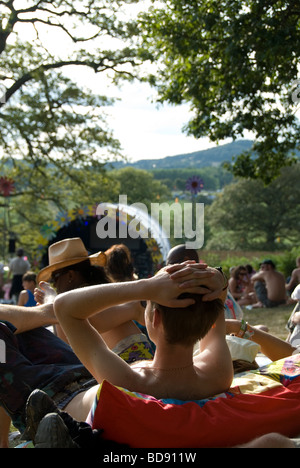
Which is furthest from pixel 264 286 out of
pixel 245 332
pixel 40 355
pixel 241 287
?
pixel 40 355

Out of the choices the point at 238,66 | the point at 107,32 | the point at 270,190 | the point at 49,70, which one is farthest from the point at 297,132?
the point at 270,190

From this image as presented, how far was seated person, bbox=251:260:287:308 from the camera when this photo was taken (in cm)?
1099

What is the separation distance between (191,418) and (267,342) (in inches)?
50.3

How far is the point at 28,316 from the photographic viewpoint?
2350 millimetres

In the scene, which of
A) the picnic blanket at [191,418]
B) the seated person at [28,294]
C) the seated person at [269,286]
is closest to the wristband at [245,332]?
the picnic blanket at [191,418]

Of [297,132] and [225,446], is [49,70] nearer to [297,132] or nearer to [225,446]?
[297,132]

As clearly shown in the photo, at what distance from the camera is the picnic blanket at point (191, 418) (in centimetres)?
161

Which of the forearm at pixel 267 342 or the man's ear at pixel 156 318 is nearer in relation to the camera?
the man's ear at pixel 156 318

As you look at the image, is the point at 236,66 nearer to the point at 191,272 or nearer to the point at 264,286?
the point at 264,286

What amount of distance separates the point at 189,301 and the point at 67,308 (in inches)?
16.0

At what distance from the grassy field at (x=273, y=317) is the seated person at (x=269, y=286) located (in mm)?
195

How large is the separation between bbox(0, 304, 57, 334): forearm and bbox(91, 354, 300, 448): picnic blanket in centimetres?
78

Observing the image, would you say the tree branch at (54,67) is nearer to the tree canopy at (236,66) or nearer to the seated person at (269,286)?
the tree canopy at (236,66)
